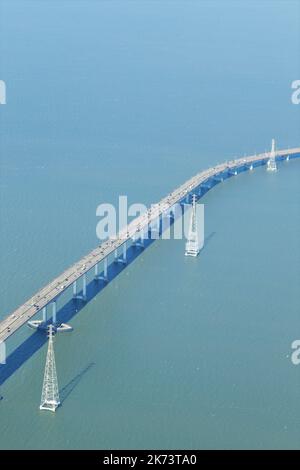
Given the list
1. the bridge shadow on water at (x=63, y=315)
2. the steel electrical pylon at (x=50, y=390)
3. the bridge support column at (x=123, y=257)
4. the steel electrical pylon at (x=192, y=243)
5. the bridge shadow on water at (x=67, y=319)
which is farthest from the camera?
the steel electrical pylon at (x=192, y=243)

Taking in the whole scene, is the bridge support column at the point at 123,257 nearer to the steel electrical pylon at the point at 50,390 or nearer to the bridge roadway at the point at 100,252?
the bridge roadway at the point at 100,252

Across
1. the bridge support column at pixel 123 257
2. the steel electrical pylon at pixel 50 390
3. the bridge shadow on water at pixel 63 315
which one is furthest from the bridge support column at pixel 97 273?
the steel electrical pylon at pixel 50 390

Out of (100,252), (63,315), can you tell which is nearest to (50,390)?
(63,315)

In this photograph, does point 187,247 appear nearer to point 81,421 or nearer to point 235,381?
point 235,381

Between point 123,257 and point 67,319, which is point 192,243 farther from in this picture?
point 67,319

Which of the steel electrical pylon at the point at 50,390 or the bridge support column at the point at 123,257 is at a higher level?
the bridge support column at the point at 123,257
